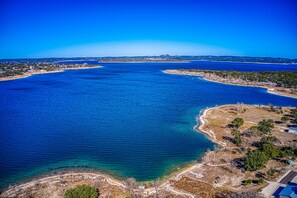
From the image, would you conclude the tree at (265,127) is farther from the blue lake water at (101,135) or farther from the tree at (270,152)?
the blue lake water at (101,135)

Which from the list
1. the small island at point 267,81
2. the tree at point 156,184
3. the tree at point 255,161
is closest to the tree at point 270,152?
the tree at point 255,161

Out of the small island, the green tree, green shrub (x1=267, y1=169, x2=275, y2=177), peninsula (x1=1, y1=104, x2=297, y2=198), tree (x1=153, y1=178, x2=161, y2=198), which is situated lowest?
tree (x1=153, y1=178, x2=161, y2=198)

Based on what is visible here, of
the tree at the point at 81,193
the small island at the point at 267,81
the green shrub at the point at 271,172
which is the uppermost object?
the small island at the point at 267,81

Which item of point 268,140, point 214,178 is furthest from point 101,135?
point 268,140

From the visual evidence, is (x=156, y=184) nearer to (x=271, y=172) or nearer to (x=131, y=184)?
(x=131, y=184)

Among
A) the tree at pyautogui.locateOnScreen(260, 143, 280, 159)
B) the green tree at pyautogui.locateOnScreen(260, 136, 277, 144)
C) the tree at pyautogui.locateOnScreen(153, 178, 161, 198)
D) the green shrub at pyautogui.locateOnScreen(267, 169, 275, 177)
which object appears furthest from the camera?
the green tree at pyautogui.locateOnScreen(260, 136, 277, 144)

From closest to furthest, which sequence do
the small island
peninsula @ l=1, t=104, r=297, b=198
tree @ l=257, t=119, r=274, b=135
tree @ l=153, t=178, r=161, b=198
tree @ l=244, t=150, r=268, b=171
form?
peninsula @ l=1, t=104, r=297, b=198
tree @ l=153, t=178, r=161, b=198
tree @ l=244, t=150, r=268, b=171
tree @ l=257, t=119, r=274, b=135
the small island

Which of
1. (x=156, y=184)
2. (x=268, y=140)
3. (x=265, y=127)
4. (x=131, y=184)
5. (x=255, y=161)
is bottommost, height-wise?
(x=156, y=184)

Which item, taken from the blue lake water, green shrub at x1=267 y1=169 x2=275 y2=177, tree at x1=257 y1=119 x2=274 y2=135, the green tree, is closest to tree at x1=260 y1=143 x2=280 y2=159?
green shrub at x1=267 y1=169 x2=275 y2=177

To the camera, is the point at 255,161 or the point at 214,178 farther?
the point at 255,161

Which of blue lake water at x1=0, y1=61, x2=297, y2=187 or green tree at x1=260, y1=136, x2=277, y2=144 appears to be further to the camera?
green tree at x1=260, y1=136, x2=277, y2=144

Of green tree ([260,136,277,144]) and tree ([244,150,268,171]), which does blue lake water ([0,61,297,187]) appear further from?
green tree ([260,136,277,144])
